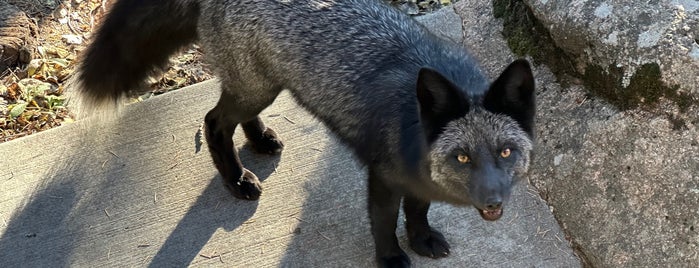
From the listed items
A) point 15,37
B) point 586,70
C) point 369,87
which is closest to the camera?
point 369,87

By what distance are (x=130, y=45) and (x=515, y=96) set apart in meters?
2.59

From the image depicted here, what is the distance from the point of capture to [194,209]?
15.8 feet

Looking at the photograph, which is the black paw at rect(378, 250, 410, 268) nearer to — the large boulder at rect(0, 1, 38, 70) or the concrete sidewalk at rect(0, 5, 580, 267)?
the concrete sidewalk at rect(0, 5, 580, 267)

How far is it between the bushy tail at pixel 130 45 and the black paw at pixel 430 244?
1.84 m

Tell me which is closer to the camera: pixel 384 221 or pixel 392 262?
pixel 384 221

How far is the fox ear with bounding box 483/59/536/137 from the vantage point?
3213mm

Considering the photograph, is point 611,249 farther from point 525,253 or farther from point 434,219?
point 434,219

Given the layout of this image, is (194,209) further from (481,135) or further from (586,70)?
(586,70)

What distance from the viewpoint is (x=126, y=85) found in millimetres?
5023

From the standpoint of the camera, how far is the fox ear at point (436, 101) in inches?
126

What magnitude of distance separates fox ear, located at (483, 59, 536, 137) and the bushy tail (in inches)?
76.6

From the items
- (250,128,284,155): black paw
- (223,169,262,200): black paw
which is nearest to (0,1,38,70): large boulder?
(250,128,284,155): black paw

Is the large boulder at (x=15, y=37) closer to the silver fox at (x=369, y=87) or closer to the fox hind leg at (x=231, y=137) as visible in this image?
the silver fox at (x=369, y=87)

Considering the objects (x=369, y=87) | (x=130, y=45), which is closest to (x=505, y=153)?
(x=369, y=87)
